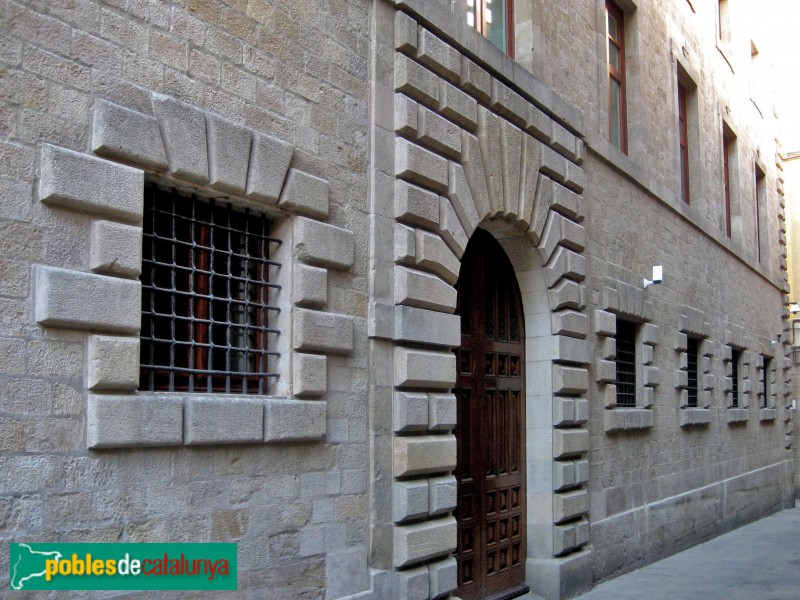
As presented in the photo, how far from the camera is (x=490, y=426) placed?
855 cm

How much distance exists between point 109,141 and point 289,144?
1415 millimetres

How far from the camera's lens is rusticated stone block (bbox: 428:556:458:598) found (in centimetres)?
671

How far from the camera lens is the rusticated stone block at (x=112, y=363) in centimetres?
448

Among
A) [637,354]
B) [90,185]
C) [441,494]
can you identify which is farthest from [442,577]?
[637,354]

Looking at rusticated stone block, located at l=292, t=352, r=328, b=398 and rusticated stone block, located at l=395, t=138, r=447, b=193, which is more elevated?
rusticated stone block, located at l=395, t=138, r=447, b=193

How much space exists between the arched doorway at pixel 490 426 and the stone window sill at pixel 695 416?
4.30 meters

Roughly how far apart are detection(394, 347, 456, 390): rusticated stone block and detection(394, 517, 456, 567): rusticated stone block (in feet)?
3.32

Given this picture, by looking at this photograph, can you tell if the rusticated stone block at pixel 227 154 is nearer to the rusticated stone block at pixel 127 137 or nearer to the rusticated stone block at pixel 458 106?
the rusticated stone block at pixel 127 137

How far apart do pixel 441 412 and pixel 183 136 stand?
2.98 m

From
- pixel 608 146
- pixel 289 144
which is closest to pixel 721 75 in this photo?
pixel 608 146

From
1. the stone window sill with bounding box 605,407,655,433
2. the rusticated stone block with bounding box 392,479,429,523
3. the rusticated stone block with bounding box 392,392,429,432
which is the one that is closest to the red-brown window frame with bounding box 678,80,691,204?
the stone window sill with bounding box 605,407,655,433

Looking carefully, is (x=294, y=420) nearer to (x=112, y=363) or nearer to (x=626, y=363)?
(x=112, y=363)

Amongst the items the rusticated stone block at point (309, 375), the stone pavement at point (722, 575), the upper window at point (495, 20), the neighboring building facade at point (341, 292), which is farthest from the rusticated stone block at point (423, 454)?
the upper window at point (495, 20)

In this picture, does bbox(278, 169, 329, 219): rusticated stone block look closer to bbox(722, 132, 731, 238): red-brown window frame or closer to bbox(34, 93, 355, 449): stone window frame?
bbox(34, 93, 355, 449): stone window frame
